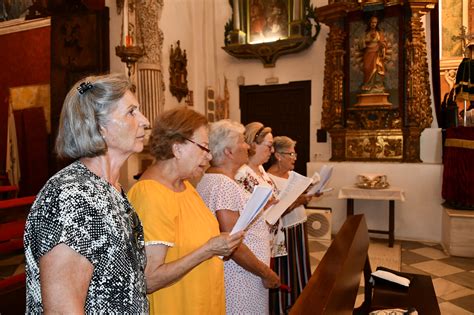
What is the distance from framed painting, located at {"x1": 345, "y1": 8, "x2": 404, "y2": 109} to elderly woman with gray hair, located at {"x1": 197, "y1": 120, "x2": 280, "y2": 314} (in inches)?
189

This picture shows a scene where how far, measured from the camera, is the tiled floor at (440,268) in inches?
145

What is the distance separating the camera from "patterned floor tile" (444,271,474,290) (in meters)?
4.14

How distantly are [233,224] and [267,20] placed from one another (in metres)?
6.48

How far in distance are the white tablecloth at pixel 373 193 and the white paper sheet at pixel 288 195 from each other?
136 inches

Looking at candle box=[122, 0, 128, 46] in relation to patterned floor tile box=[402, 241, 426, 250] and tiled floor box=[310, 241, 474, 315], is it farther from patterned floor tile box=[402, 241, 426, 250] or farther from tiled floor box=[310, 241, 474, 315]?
patterned floor tile box=[402, 241, 426, 250]

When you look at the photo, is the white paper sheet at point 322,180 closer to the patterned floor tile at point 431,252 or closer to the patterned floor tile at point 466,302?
the patterned floor tile at point 466,302

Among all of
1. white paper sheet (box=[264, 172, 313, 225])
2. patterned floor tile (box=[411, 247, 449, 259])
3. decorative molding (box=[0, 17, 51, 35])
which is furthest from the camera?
decorative molding (box=[0, 17, 51, 35])

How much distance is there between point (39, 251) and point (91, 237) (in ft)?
0.40

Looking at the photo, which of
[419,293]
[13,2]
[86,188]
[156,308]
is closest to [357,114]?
[419,293]

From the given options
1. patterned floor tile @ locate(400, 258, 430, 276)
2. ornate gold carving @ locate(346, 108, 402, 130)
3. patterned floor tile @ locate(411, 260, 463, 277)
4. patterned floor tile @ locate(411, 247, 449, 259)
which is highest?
ornate gold carving @ locate(346, 108, 402, 130)

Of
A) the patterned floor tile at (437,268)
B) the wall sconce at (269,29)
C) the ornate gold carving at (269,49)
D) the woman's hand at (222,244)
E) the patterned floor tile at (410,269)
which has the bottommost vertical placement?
the patterned floor tile at (410,269)

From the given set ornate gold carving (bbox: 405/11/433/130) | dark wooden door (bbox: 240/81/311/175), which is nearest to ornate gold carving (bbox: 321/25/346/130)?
dark wooden door (bbox: 240/81/311/175)

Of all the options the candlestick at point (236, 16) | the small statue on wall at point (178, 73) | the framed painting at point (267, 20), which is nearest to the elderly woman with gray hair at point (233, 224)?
the small statue on wall at point (178, 73)

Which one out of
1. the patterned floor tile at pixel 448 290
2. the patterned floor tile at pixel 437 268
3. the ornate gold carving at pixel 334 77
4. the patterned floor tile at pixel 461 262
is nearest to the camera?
the patterned floor tile at pixel 448 290
